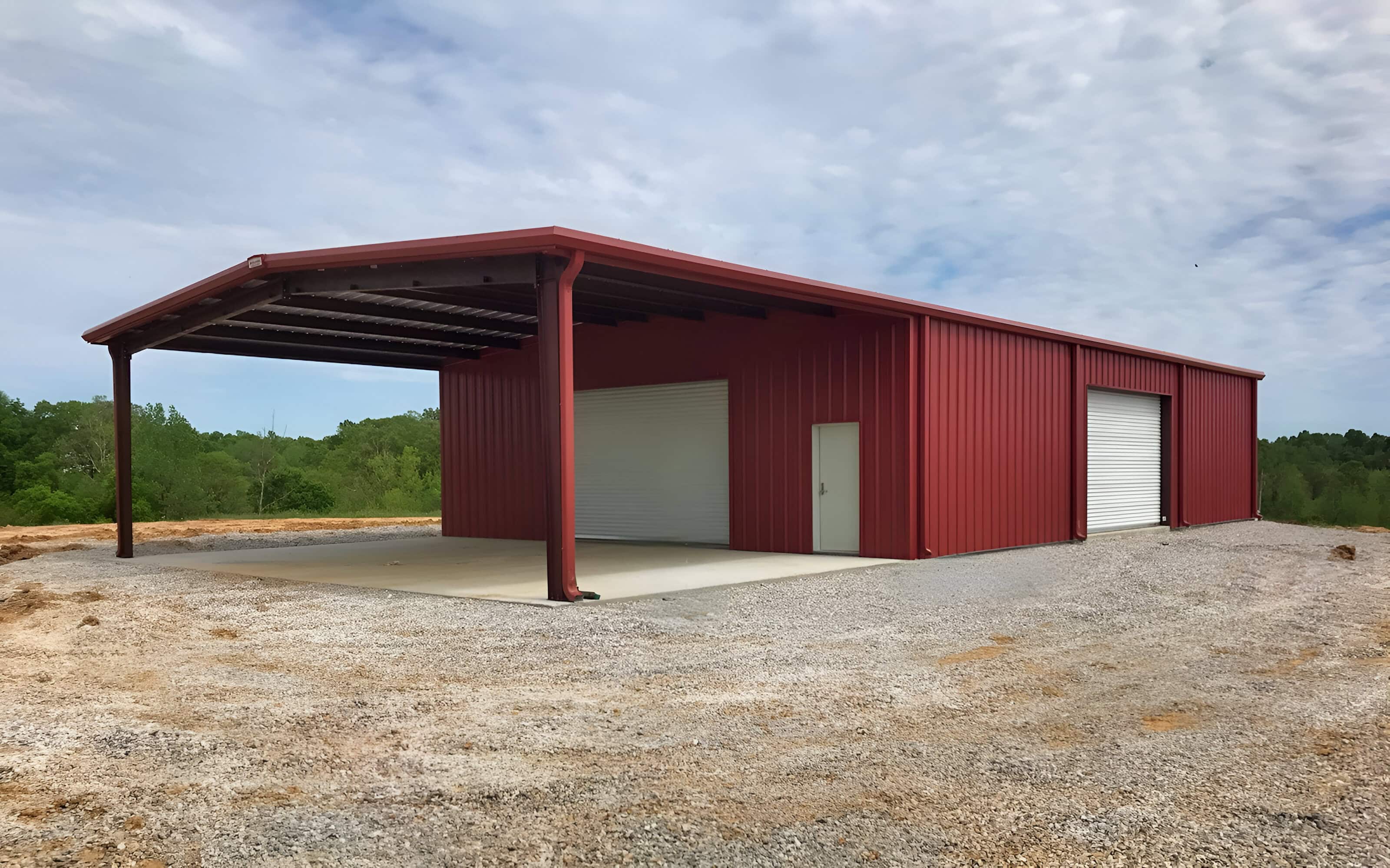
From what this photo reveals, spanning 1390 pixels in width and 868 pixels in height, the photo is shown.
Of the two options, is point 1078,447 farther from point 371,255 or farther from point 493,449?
point 371,255

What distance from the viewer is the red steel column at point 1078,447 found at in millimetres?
16875

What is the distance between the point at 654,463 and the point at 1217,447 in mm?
13497

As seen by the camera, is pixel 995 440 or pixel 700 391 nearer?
pixel 995 440

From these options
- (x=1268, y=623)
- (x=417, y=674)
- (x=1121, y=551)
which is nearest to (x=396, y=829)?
(x=417, y=674)

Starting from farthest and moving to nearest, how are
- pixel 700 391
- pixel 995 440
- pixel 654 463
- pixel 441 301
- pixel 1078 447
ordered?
pixel 1078 447 < pixel 654 463 < pixel 700 391 < pixel 995 440 < pixel 441 301

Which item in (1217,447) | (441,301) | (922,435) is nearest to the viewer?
(441,301)

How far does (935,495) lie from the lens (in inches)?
546

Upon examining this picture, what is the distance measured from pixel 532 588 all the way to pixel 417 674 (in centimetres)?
410

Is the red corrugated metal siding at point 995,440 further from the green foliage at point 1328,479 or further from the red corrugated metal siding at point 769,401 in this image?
the green foliage at point 1328,479

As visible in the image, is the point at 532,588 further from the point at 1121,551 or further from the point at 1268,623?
the point at 1121,551

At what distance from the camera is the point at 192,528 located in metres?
22.3

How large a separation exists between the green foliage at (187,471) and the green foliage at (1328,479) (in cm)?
3349

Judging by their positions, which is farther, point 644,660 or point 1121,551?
point 1121,551

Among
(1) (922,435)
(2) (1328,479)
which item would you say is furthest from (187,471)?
(2) (1328,479)
